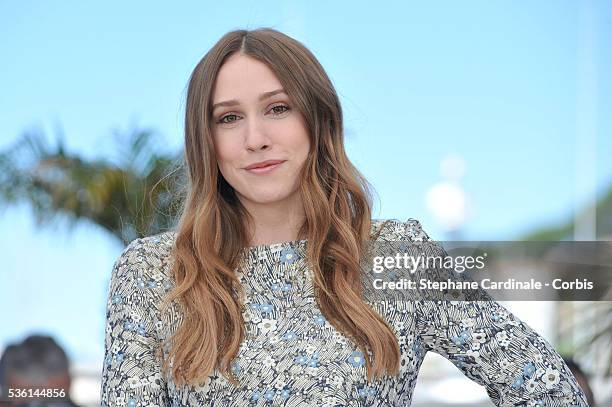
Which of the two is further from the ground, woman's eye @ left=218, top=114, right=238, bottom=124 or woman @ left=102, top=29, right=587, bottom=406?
woman's eye @ left=218, top=114, right=238, bottom=124

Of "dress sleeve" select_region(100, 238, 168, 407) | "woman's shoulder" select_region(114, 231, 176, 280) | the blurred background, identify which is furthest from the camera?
the blurred background

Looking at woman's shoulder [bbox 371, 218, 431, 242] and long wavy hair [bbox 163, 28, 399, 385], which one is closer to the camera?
long wavy hair [bbox 163, 28, 399, 385]

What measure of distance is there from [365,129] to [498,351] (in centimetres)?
→ 147

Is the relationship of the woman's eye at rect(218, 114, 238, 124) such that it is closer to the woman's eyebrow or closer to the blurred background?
the woman's eyebrow

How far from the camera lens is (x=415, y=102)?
3068 mm

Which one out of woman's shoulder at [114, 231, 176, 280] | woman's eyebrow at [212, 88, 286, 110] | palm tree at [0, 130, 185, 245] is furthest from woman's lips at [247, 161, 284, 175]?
palm tree at [0, 130, 185, 245]

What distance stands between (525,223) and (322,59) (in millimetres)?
808

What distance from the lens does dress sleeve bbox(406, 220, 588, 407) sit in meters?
1.59

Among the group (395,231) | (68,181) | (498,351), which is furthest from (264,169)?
(68,181)

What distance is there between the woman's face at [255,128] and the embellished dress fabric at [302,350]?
7.1 inches

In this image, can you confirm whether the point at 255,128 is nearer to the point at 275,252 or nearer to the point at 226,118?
the point at 226,118

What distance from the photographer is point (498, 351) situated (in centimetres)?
161

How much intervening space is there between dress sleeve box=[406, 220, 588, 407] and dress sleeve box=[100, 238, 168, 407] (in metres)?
0.45

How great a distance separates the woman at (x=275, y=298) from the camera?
1577 mm
